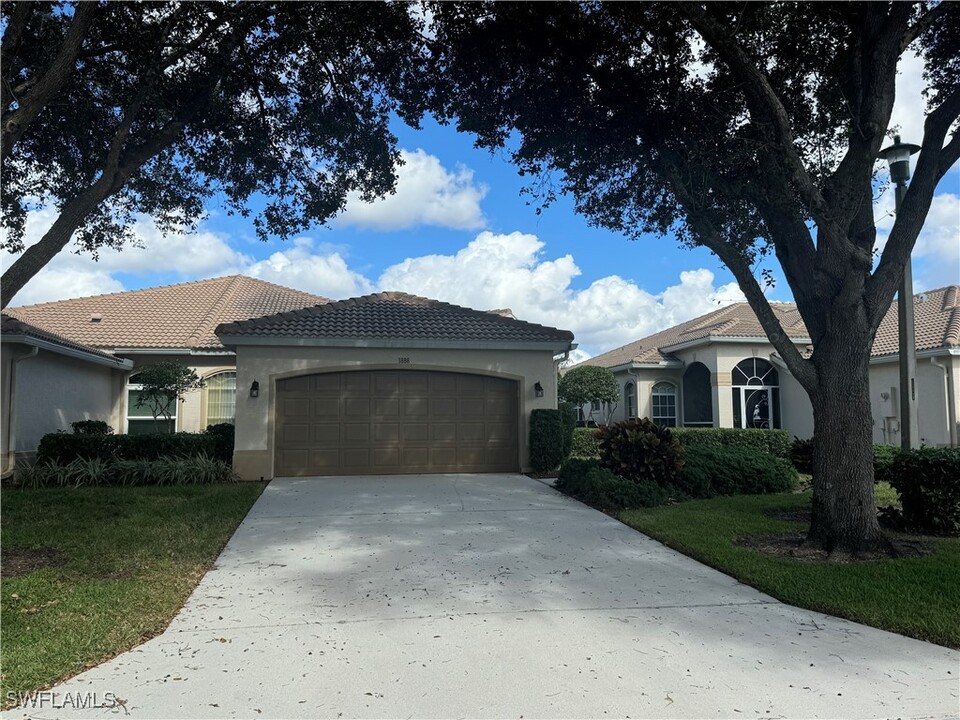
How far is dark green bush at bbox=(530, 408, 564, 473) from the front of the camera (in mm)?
13844

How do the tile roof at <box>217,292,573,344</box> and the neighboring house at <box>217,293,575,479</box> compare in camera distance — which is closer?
the neighboring house at <box>217,293,575,479</box>

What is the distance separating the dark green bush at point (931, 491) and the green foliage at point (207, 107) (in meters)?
8.71

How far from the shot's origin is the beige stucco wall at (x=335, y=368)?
1305cm

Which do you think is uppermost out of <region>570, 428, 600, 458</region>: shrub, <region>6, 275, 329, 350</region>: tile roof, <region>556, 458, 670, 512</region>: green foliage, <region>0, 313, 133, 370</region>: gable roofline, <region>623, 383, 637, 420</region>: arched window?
<region>6, 275, 329, 350</region>: tile roof

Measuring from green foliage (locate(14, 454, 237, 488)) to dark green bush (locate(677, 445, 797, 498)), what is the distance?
8.93 m

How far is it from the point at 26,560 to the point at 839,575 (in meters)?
8.16

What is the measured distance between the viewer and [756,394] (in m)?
21.9

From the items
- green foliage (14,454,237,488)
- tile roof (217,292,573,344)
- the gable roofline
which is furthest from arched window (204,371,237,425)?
green foliage (14,454,237,488)

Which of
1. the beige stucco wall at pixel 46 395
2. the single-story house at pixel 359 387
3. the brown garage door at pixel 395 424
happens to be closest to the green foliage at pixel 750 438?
the single-story house at pixel 359 387

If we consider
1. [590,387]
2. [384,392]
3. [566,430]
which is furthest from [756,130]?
[590,387]

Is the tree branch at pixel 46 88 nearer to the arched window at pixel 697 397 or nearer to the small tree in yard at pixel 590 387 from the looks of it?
the small tree in yard at pixel 590 387

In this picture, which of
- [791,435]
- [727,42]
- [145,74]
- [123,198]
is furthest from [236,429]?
[791,435]

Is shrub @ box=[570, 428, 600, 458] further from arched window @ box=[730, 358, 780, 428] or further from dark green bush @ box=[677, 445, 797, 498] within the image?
arched window @ box=[730, 358, 780, 428]

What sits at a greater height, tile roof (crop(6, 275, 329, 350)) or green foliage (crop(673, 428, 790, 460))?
tile roof (crop(6, 275, 329, 350))
